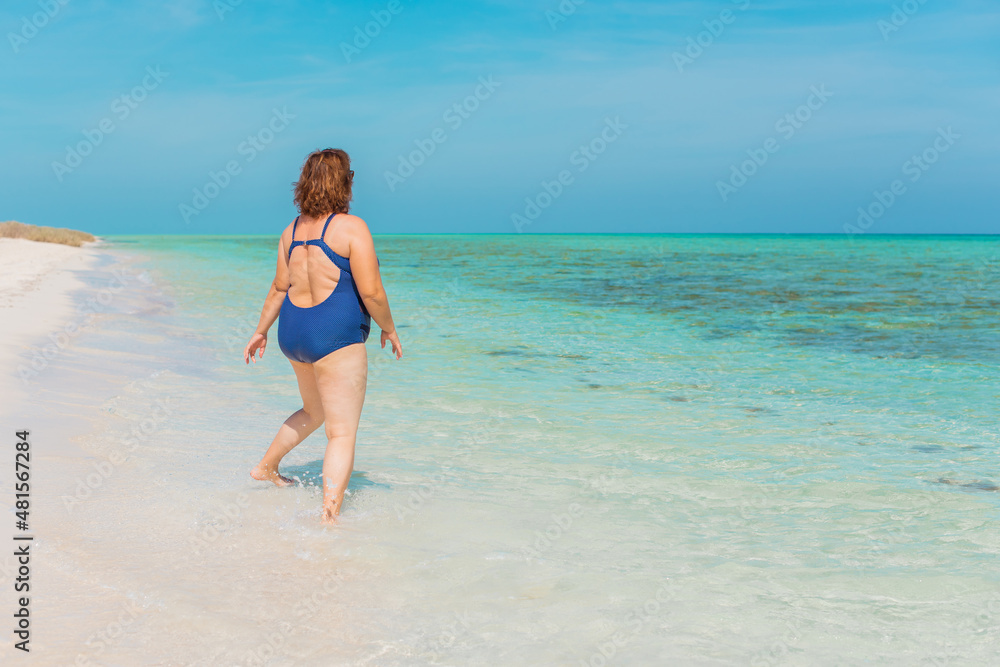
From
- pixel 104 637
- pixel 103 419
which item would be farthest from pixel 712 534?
pixel 103 419

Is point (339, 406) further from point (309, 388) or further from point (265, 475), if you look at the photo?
point (265, 475)

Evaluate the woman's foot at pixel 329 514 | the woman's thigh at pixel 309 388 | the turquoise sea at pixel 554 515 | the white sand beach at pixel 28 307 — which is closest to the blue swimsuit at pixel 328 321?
the woman's thigh at pixel 309 388

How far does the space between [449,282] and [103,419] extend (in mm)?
20516

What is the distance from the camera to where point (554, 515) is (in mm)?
4383

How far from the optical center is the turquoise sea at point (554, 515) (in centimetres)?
301

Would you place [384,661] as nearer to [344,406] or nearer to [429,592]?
[429,592]

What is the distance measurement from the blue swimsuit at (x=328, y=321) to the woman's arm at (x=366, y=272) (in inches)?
2.0

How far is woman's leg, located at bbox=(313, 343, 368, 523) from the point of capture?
404 centimetres

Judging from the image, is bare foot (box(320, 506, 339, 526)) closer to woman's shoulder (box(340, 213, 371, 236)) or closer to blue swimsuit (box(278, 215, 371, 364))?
blue swimsuit (box(278, 215, 371, 364))

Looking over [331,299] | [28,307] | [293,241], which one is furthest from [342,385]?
[28,307]

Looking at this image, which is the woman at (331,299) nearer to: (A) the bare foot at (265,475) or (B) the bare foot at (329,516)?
(B) the bare foot at (329,516)

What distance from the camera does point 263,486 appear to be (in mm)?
4602

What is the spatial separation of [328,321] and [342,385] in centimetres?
34

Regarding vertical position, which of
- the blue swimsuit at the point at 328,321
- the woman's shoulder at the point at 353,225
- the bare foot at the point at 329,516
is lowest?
the bare foot at the point at 329,516
